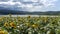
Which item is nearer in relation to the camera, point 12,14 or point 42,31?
point 42,31

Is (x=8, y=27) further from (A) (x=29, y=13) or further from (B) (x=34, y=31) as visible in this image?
(A) (x=29, y=13)

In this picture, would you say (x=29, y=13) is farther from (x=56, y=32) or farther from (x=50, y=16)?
(x=56, y=32)

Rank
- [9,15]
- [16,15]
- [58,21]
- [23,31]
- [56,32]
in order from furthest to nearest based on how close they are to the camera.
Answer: [16,15] < [9,15] < [58,21] < [23,31] < [56,32]

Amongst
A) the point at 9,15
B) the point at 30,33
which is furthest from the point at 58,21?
the point at 9,15

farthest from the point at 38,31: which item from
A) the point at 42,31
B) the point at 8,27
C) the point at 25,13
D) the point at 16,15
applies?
the point at 16,15

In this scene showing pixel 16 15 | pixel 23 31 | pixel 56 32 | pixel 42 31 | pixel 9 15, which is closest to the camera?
pixel 56 32

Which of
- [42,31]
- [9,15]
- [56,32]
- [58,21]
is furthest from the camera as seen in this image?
[9,15]

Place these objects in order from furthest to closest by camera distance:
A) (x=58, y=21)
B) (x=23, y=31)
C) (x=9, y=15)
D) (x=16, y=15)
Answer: (x=16, y=15) → (x=9, y=15) → (x=58, y=21) → (x=23, y=31)

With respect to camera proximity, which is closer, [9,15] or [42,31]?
[42,31]
